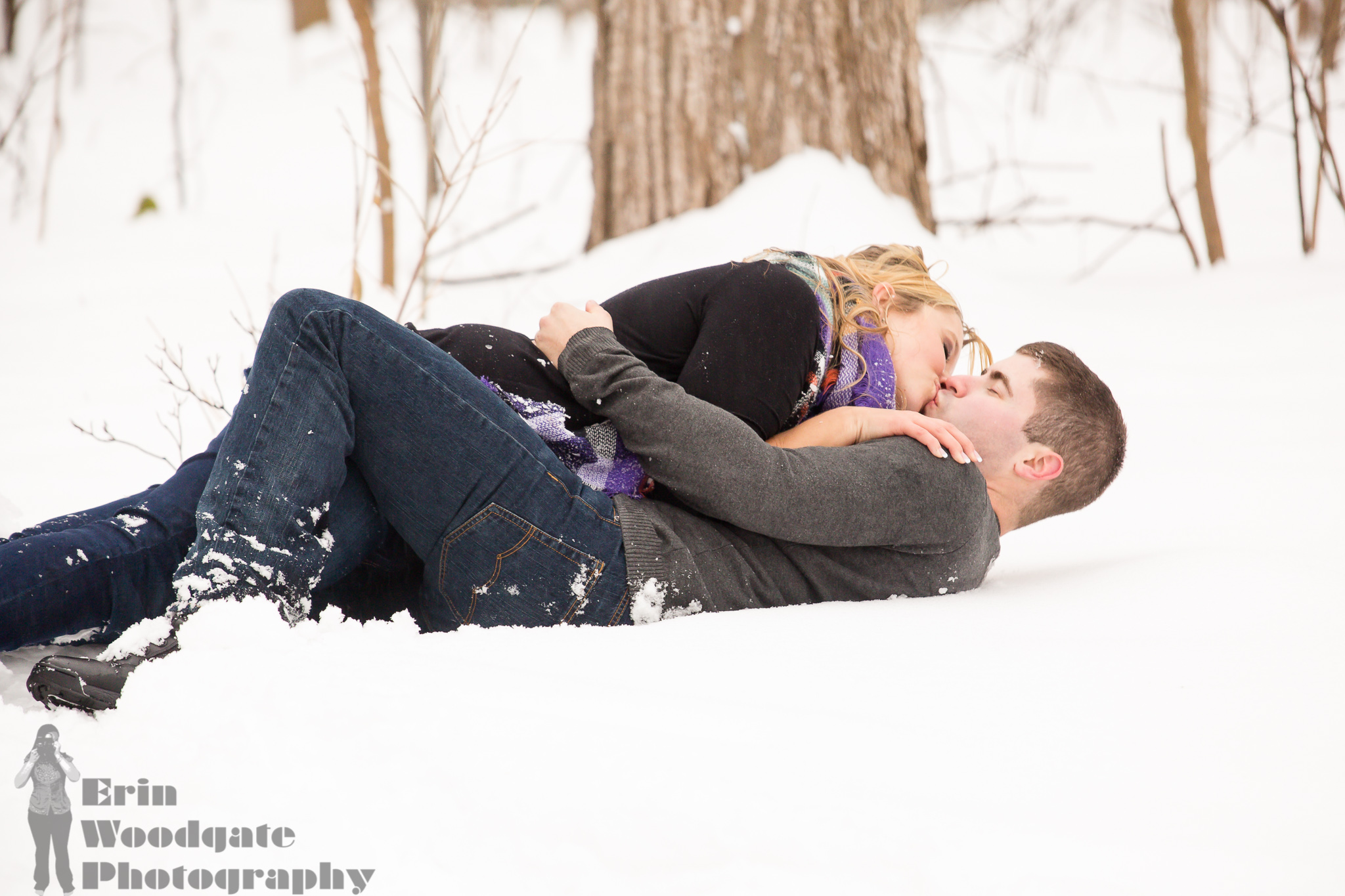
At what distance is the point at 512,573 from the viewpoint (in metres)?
1.51

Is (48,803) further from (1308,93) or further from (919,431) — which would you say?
(1308,93)

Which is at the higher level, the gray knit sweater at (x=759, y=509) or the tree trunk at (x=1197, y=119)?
the tree trunk at (x=1197, y=119)

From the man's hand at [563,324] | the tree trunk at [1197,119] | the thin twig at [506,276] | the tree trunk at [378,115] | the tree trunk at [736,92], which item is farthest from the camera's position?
the thin twig at [506,276]

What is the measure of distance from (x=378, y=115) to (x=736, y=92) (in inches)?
53.9

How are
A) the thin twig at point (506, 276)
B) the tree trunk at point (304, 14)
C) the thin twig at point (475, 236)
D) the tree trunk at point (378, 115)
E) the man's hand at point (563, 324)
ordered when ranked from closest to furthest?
the man's hand at point (563, 324), the tree trunk at point (378, 115), the thin twig at point (475, 236), the thin twig at point (506, 276), the tree trunk at point (304, 14)

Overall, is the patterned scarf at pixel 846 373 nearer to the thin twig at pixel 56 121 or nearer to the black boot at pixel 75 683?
the black boot at pixel 75 683

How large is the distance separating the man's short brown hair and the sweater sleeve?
22cm

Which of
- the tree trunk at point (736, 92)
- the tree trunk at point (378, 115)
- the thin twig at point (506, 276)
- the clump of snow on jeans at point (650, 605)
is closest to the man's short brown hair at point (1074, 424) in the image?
the clump of snow on jeans at point (650, 605)

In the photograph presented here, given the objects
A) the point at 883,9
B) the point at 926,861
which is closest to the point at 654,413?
the point at 926,861

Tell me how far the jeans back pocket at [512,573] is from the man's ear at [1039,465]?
0.82m

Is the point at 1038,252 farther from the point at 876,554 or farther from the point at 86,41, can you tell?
the point at 86,41

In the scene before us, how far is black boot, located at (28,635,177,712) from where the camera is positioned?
46.6 inches

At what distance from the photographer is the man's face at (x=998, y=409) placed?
174 centimetres

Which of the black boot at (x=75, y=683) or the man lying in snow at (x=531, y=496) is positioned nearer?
the black boot at (x=75, y=683)
